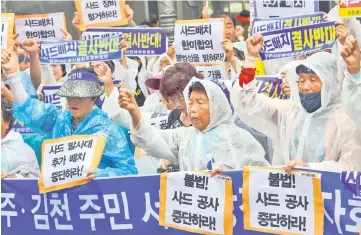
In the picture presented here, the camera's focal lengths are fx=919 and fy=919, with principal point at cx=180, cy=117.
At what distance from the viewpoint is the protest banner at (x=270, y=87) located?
26.8 ft

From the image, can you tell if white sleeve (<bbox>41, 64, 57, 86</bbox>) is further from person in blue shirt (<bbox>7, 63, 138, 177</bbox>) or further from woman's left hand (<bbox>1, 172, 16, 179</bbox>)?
woman's left hand (<bbox>1, 172, 16, 179</bbox>)

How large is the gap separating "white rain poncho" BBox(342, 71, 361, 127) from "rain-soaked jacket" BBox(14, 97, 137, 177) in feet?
5.89

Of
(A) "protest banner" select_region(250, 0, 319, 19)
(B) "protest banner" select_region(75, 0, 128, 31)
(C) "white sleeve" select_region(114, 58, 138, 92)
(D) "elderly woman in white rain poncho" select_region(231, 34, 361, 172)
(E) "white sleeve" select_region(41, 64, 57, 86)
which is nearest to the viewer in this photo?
(D) "elderly woman in white rain poncho" select_region(231, 34, 361, 172)

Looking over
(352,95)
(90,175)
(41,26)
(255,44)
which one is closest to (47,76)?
(41,26)

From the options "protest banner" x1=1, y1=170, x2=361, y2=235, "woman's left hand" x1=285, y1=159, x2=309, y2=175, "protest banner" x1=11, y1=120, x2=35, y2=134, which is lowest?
"protest banner" x1=1, y1=170, x2=361, y2=235

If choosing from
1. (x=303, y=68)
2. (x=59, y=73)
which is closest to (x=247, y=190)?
(x=303, y=68)

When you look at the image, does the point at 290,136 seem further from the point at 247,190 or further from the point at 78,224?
the point at 78,224

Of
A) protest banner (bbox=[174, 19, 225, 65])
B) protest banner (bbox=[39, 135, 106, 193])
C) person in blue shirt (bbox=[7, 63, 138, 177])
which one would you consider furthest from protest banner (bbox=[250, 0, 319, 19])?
protest banner (bbox=[39, 135, 106, 193])

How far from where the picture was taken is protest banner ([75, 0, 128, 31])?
10680 mm

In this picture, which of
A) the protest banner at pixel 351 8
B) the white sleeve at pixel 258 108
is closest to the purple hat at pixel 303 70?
the white sleeve at pixel 258 108

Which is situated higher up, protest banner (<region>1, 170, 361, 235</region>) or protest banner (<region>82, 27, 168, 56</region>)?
protest banner (<region>82, 27, 168, 56</region>)

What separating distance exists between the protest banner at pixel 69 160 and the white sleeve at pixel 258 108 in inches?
37.9

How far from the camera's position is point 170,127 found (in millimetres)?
7051

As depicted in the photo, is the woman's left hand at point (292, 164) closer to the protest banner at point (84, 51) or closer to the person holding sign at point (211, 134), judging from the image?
the person holding sign at point (211, 134)
